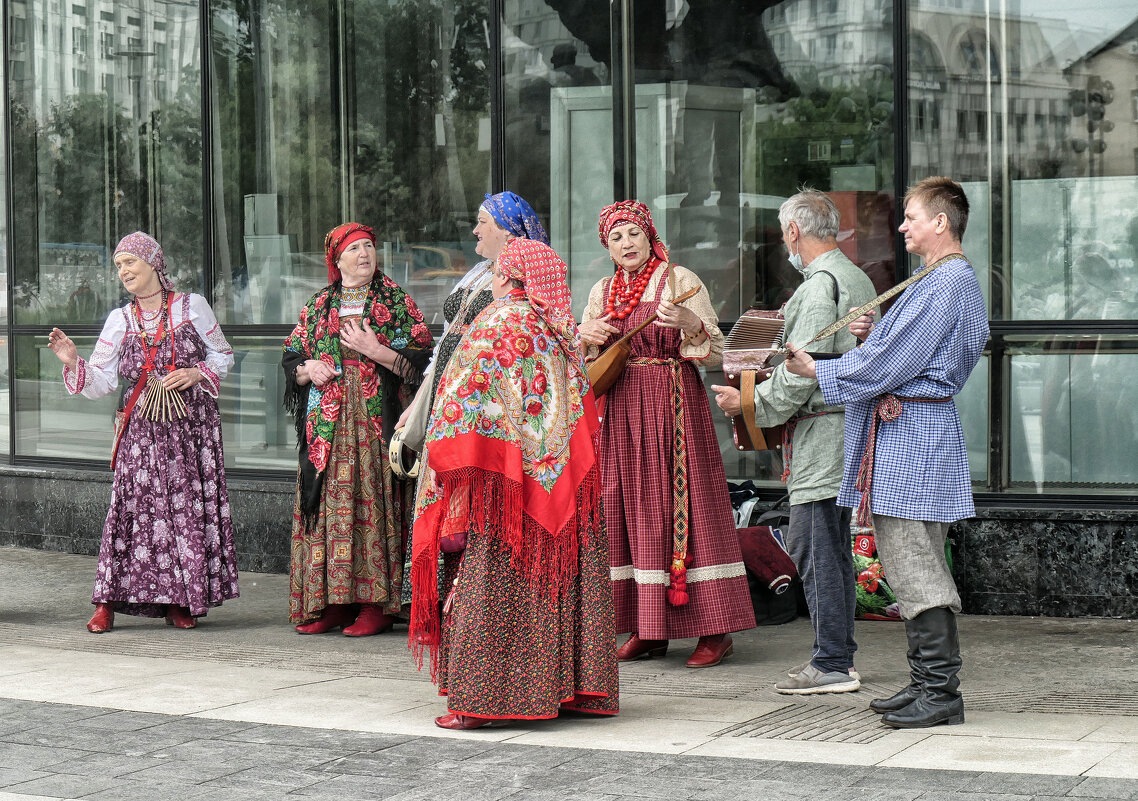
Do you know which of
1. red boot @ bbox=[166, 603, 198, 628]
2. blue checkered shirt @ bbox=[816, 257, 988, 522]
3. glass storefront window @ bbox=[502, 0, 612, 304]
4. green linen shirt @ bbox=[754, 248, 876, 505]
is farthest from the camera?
glass storefront window @ bbox=[502, 0, 612, 304]

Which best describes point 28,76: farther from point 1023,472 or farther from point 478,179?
point 1023,472

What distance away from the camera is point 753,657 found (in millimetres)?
6957

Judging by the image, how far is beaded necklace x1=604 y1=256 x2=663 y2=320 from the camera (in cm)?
677

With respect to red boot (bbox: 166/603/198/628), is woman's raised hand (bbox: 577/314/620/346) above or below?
above

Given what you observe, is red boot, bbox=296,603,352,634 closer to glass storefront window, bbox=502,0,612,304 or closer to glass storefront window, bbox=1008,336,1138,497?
glass storefront window, bbox=502,0,612,304

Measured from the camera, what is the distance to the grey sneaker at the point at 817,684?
607 centimetres

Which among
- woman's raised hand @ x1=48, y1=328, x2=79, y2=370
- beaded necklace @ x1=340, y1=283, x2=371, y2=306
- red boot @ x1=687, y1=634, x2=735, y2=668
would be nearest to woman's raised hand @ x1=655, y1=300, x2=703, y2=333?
red boot @ x1=687, y1=634, x2=735, y2=668

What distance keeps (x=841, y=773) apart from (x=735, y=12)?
5635mm

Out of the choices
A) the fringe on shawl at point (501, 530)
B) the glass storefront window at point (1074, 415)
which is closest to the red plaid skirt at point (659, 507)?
the fringe on shawl at point (501, 530)

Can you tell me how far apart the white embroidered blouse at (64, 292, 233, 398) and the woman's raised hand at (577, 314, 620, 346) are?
223cm

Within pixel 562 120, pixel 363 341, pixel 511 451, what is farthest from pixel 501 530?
pixel 562 120

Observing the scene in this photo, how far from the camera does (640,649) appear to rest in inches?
272

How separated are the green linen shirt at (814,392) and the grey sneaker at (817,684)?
2.31 ft

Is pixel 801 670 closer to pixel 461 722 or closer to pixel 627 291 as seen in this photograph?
pixel 461 722
